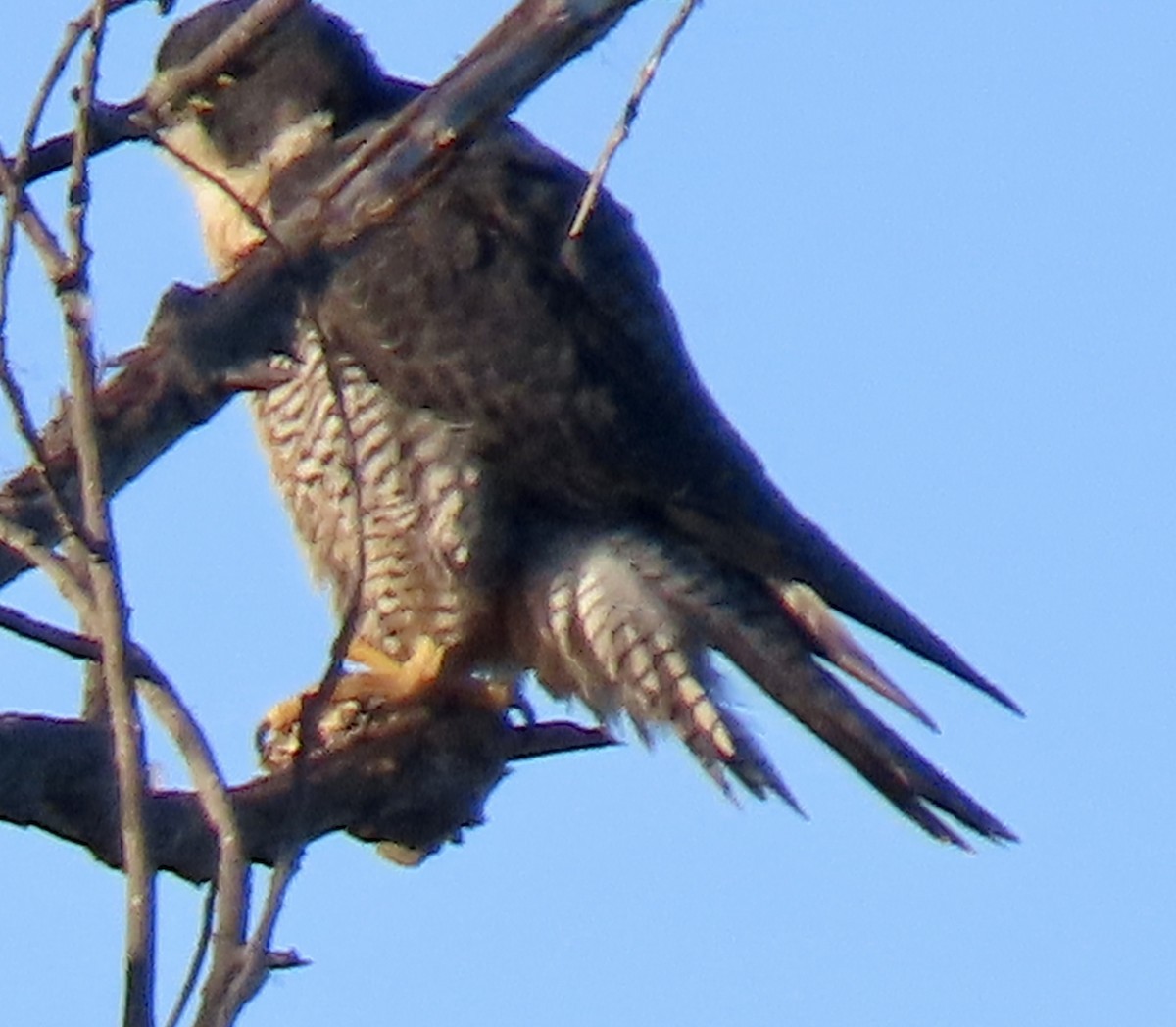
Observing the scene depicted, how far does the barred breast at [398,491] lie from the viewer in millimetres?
4852

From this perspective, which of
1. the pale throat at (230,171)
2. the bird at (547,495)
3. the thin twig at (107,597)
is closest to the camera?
the thin twig at (107,597)

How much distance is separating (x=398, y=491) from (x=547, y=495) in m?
0.27

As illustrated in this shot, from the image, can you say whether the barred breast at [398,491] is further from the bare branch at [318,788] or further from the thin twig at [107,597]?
the thin twig at [107,597]

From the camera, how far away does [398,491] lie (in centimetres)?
485

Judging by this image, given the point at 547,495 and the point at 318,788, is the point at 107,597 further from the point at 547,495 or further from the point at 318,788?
the point at 547,495

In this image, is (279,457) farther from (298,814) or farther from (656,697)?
(298,814)

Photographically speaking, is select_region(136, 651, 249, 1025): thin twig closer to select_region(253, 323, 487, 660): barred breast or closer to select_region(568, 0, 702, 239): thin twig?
select_region(568, 0, 702, 239): thin twig

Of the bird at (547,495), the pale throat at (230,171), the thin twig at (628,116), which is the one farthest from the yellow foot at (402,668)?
the thin twig at (628,116)

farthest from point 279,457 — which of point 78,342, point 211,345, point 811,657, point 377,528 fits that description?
point 78,342

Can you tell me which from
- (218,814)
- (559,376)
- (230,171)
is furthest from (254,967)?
(230,171)

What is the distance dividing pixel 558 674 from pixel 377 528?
0.41 m

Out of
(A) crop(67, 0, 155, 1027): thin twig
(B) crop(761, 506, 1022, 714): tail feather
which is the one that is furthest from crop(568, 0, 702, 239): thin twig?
(B) crop(761, 506, 1022, 714): tail feather

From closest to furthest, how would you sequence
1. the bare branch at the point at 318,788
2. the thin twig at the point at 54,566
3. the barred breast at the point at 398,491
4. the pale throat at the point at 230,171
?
1. the thin twig at the point at 54,566
2. the bare branch at the point at 318,788
3. the barred breast at the point at 398,491
4. the pale throat at the point at 230,171

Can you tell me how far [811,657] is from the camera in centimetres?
480
